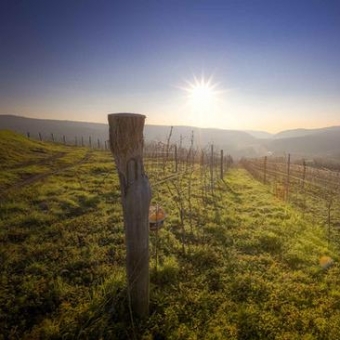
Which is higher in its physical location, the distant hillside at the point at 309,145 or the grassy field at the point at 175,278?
the grassy field at the point at 175,278

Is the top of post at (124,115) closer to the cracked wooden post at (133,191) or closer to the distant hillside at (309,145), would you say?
the cracked wooden post at (133,191)

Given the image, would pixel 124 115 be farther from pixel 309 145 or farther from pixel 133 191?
pixel 309 145

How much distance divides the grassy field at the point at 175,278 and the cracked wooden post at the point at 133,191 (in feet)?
1.82

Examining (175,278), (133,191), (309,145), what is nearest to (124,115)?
(133,191)

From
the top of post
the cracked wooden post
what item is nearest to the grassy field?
the cracked wooden post

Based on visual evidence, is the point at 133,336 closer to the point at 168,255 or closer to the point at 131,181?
the point at 131,181

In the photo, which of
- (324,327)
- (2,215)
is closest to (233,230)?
(324,327)

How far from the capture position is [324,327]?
4008mm

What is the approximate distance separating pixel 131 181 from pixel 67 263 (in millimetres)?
3221

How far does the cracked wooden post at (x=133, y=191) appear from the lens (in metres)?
3.20

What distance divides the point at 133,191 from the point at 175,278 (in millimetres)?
2558

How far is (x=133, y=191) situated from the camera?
11.0 ft

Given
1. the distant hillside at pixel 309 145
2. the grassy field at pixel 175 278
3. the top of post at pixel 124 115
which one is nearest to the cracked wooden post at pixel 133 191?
the top of post at pixel 124 115

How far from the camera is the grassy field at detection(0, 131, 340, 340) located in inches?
150
